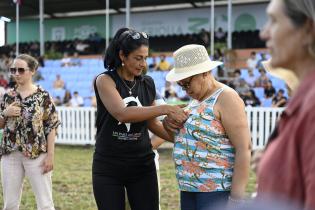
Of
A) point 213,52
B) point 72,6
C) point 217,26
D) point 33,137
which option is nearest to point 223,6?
point 217,26

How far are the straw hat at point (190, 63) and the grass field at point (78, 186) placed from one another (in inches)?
123

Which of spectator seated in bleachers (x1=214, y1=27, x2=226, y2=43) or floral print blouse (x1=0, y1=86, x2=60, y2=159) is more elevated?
spectator seated in bleachers (x1=214, y1=27, x2=226, y2=43)

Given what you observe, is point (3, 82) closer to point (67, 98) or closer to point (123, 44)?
point (67, 98)

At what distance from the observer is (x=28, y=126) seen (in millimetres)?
4613

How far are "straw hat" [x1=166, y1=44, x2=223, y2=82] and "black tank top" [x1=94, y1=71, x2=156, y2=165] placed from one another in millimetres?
392

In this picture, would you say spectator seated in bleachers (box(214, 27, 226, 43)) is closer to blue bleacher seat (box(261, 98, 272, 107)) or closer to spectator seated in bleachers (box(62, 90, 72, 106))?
spectator seated in bleachers (box(62, 90, 72, 106))

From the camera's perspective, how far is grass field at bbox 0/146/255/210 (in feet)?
20.1

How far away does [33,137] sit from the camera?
4.59 metres

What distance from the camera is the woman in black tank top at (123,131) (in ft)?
10.8

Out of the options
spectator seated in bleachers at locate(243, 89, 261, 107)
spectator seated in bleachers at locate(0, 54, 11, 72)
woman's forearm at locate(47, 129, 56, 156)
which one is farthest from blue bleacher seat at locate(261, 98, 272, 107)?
spectator seated in bleachers at locate(0, 54, 11, 72)

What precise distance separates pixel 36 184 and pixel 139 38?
6.75 ft

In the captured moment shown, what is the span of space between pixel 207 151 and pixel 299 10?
1.58 metres

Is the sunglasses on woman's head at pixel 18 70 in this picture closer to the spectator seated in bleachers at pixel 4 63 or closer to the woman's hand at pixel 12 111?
the woman's hand at pixel 12 111

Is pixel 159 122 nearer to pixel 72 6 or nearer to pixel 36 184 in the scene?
pixel 36 184
